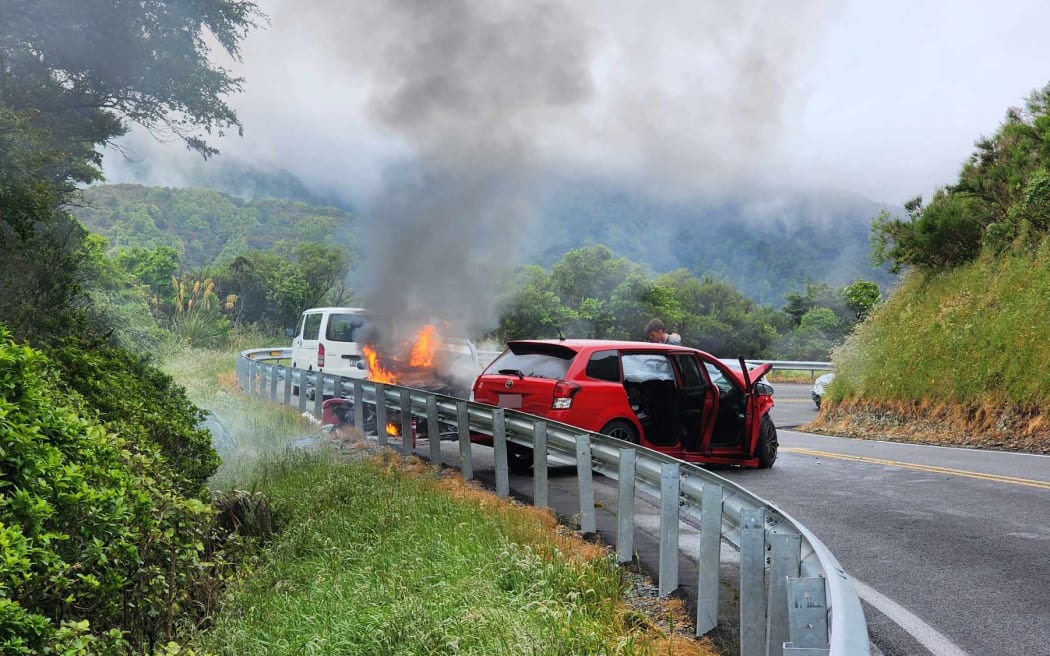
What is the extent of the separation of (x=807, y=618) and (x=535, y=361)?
289 inches

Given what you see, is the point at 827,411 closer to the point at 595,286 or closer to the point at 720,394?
the point at 720,394

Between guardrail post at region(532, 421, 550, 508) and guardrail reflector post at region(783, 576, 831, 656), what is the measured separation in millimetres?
4913

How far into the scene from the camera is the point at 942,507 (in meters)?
8.82

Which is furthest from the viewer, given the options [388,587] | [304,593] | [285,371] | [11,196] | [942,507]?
[285,371]

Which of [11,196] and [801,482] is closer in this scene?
[11,196]

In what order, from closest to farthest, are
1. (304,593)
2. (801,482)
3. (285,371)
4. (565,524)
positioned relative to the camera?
(304,593), (565,524), (801,482), (285,371)

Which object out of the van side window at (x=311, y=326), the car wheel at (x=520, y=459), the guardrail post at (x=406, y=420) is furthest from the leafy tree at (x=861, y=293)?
the car wheel at (x=520, y=459)

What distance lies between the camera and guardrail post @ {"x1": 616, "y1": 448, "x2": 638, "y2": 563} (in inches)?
256

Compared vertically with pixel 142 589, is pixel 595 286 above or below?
above

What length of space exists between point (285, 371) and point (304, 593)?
11990 mm

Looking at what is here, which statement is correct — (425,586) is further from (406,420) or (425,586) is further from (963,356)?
(963,356)

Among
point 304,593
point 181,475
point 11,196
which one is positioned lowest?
point 304,593

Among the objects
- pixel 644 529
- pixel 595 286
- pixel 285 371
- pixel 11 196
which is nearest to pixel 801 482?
pixel 644 529

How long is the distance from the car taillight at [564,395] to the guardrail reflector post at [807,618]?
6.47m
